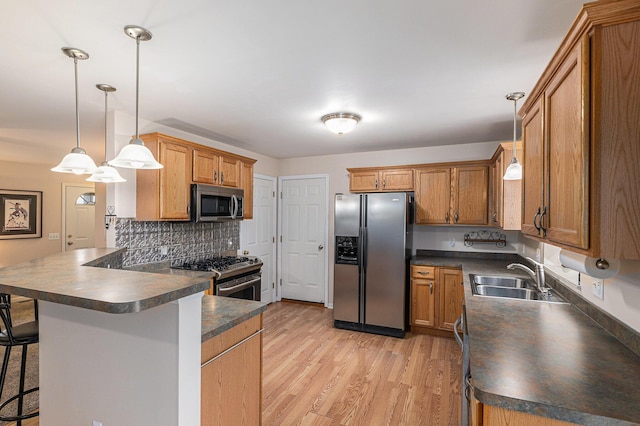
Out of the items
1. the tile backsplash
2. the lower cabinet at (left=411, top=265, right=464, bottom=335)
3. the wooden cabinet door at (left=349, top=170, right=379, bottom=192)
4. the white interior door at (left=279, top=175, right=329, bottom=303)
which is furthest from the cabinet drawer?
the tile backsplash

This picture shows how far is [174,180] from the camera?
123 inches

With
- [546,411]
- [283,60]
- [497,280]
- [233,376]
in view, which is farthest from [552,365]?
[283,60]

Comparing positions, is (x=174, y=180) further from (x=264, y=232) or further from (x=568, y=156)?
(x=568, y=156)

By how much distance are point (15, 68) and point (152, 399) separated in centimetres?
230

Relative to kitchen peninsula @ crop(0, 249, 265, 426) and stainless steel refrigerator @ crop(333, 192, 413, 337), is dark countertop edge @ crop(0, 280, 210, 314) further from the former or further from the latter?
stainless steel refrigerator @ crop(333, 192, 413, 337)

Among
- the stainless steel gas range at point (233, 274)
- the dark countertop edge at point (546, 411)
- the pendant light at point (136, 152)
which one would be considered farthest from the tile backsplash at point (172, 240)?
the dark countertop edge at point (546, 411)

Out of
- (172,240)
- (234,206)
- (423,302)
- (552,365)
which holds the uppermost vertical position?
(234,206)

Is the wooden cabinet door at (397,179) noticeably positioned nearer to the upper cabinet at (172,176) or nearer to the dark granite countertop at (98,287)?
the upper cabinet at (172,176)

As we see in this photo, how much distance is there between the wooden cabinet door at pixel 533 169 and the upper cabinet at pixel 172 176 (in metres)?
2.87

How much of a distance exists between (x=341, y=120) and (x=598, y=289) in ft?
7.31

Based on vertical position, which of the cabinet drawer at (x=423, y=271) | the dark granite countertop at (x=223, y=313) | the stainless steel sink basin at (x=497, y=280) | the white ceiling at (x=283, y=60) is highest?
the white ceiling at (x=283, y=60)

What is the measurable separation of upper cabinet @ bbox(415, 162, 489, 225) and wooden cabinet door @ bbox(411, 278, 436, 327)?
78 cm

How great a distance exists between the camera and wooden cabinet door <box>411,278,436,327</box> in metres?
3.88

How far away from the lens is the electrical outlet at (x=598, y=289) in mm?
1722
